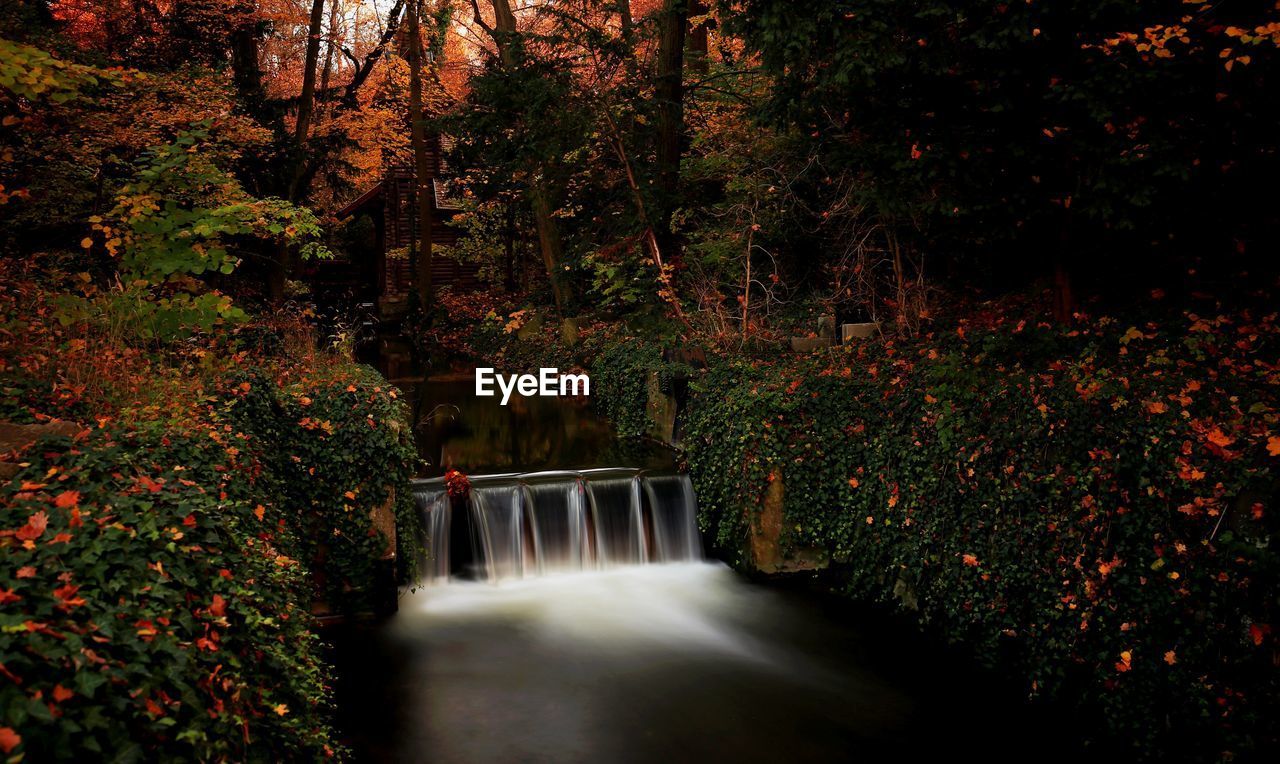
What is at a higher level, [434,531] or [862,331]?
[862,331]

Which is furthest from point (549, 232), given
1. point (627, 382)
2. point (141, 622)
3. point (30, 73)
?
point (141, 622)

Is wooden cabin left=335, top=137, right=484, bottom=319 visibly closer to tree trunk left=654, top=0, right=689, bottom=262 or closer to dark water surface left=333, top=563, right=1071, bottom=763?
tree trunk left=654, top=0, right=689, bottom=262

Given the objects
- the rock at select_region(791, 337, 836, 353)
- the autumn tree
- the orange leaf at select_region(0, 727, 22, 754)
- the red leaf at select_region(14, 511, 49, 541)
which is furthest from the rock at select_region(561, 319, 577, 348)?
the orange leaf at select_region(0, 727, 22, 754)

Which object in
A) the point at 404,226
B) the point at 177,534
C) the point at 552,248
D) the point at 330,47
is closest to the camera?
the point at 177,534

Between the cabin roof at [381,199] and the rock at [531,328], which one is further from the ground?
the cabin roof at [381,199]

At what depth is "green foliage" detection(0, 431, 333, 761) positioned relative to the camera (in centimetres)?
293

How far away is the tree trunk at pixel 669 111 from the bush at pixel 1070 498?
6.73 meters

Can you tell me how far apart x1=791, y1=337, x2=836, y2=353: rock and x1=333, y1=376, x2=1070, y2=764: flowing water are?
263 cm

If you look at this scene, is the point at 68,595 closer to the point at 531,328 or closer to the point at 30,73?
the point at 30,73

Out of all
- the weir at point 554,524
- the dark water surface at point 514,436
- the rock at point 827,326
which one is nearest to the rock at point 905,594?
the weir at point 554,524

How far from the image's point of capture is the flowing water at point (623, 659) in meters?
6.53

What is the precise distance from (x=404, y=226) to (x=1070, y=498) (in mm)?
28688

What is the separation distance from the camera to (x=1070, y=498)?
6355mm

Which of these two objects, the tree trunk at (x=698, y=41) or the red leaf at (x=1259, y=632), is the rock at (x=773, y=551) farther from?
the tree trunk at (x=698, y=41)
